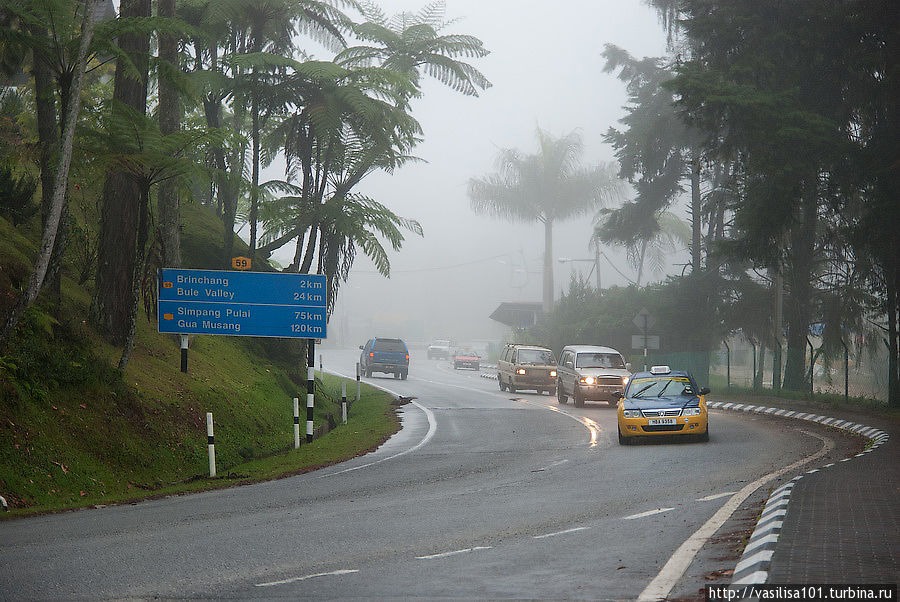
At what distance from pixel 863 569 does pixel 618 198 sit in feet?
251

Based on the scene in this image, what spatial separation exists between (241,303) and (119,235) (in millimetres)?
3016

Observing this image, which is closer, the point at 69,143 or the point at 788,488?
the point at 788,488

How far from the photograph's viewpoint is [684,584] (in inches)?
274

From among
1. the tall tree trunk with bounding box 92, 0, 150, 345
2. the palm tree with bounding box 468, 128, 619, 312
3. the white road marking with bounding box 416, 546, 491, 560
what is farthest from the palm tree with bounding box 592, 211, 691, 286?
the white road marking with bounding box 416, 546, 491, 560

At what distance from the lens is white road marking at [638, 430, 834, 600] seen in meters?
6.77

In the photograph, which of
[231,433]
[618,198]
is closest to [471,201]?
[618,198]

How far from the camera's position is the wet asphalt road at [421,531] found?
7135 millimetres

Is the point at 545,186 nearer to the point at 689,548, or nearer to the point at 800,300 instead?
the point at 800,300

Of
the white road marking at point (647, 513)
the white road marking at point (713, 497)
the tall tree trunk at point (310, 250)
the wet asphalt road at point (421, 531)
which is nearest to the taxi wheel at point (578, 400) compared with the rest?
the tall tree trunk at point (310, 250)

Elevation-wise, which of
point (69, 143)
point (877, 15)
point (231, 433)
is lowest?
point (231, 433)

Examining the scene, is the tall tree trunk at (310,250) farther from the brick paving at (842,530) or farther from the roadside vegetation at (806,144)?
the brick paving at (842,530)

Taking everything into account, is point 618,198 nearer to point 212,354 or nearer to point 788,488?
point 212,354

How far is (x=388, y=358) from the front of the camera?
51594mm

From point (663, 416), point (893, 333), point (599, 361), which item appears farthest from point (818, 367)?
point (663, 416)
